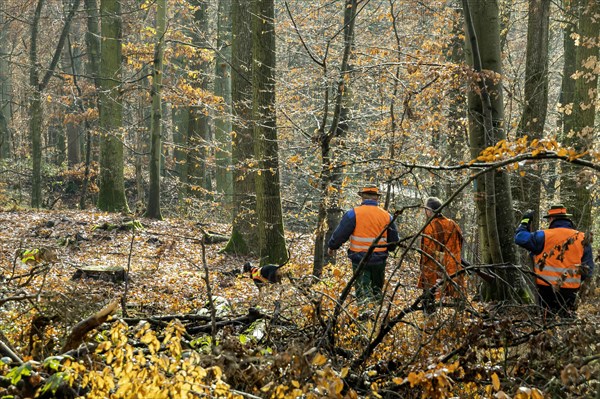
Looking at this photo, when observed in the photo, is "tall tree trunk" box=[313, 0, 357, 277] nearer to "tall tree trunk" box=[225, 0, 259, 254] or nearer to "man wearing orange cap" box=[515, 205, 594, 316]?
"tall tree trunk" box=[225, 0, 259, 254]

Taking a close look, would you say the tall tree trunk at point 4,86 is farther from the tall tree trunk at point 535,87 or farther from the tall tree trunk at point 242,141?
the tall tree trunk at point 535,87

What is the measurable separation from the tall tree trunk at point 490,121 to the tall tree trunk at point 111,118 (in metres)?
11.9

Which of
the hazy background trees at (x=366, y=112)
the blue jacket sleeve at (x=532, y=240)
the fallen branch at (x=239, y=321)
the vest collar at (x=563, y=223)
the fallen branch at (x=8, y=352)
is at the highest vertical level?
the hazy background trees at (x=366, y=112)

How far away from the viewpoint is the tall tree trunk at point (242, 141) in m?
14.4

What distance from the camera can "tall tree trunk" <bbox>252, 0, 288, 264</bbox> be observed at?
1188cm

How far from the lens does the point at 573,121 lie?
14.5 metres

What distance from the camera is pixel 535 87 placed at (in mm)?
12461

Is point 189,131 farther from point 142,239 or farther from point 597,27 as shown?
point 597,27

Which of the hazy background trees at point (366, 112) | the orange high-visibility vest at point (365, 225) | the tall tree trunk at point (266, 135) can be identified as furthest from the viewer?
the tall tree trunk at point (266, 135)

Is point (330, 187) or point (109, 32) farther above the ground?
point (109, 32)

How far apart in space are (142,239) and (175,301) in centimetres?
659

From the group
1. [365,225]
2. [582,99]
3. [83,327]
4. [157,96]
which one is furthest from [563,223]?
[157,96]

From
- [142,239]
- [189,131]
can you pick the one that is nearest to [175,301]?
[142,239]

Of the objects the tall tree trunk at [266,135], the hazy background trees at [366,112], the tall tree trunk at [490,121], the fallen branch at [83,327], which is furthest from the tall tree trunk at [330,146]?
the fallen branch at [83,327]
